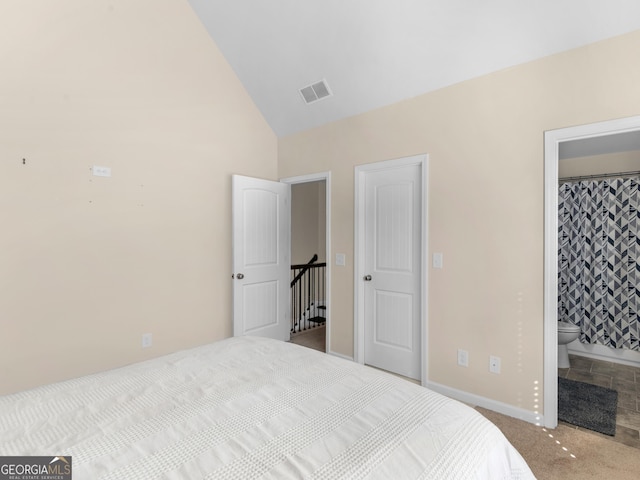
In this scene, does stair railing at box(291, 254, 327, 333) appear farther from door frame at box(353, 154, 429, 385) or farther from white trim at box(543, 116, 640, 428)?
white trim at box(543, 116, 640, 428)

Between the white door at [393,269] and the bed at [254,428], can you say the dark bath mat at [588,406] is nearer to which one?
the white door at [393,269]

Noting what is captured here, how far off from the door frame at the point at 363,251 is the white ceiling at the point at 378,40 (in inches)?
22.9

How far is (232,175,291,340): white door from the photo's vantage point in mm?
3619

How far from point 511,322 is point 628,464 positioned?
95 centimetres

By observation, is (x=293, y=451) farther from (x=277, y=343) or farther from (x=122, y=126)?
(x=122, y=126)

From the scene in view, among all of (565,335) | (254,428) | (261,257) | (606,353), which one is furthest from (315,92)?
(606,353)

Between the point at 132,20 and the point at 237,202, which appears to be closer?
the point at 132,20

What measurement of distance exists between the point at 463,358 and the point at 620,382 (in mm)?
1616

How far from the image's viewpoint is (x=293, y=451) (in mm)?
955

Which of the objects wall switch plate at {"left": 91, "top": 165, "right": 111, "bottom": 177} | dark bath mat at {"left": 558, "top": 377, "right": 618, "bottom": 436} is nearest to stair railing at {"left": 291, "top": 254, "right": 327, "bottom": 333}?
wall switch plate at {"left": 91, "top": 165, "right": 111, "bottom": 177}

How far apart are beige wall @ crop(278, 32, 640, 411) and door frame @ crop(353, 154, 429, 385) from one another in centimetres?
5

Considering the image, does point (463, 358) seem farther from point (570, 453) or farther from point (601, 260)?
point (601, 260)

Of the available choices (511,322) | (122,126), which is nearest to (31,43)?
(122,126)

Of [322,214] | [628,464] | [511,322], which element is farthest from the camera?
[322,214]
